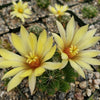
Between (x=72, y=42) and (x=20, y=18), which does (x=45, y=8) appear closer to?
(x=20, y=18)

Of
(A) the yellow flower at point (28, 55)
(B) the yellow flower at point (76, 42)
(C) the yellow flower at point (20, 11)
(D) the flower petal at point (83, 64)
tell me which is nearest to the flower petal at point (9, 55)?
(A) the yellow flower at point (28, 55)

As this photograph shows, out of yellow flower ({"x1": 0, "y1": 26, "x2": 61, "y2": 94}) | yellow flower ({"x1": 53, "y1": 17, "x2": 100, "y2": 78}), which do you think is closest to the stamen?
yellow flower ({"x1": 0, "y1": 26, "x2": 61, "y2": 94})

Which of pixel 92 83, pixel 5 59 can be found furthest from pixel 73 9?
pixel 5 59

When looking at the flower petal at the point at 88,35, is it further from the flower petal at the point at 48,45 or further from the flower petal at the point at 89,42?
the flower petal at the point at 48,45

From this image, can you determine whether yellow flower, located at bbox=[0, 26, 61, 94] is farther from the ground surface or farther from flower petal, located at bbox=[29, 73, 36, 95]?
the ground surface

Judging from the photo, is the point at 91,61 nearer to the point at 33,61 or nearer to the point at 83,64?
the point at 83,64

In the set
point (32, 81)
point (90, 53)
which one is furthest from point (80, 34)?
point (32, 81)
